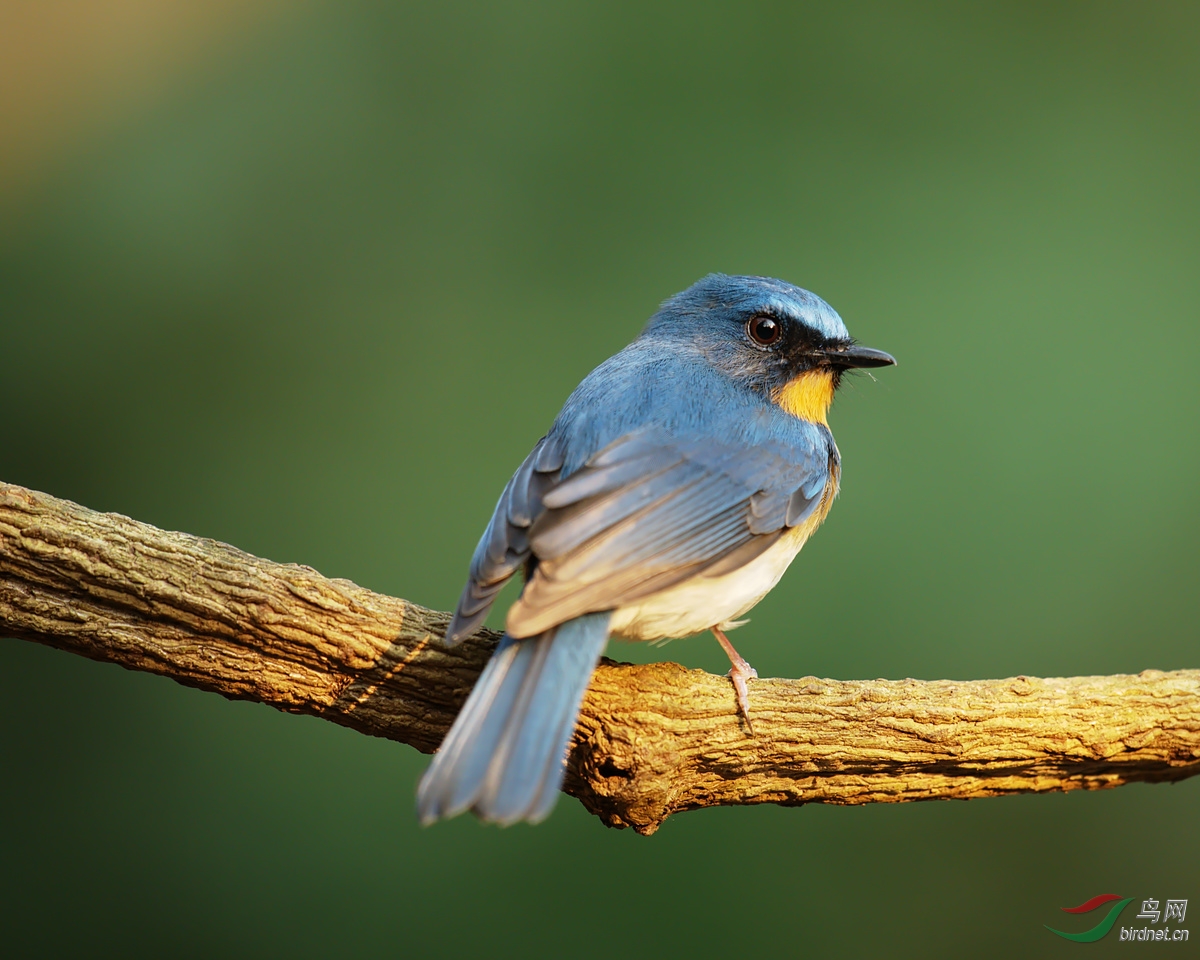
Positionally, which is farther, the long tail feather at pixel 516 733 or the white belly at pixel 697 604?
the white belly at pixel 697 604

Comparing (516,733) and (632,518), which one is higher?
(632,518)

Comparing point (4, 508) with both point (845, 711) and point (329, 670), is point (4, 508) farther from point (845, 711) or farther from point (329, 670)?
point (845, 711)

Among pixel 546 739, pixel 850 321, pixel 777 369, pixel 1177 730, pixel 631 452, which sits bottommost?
pixel 546 739

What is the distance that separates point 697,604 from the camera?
275 cm

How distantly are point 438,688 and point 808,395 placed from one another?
5.28 feet

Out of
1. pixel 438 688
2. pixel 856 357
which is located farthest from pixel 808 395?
pixel 438 688

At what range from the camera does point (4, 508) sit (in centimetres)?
252

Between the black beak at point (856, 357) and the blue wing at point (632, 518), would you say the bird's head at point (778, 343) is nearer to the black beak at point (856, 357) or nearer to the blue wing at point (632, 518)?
the black beak at point (856, 357)

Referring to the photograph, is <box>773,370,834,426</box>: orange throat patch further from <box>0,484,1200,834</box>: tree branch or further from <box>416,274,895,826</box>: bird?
<box>0,484,1200,834</box>: tree branch

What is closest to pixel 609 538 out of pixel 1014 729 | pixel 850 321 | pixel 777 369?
pixel 777 369

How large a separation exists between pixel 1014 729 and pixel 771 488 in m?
0.99

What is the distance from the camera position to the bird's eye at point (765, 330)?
3373 mm

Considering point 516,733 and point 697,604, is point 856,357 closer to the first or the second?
point 697,604

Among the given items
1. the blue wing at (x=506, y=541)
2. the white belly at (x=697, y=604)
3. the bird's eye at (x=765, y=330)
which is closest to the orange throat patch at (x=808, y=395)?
the bird's eye at (x=765, y=330)
